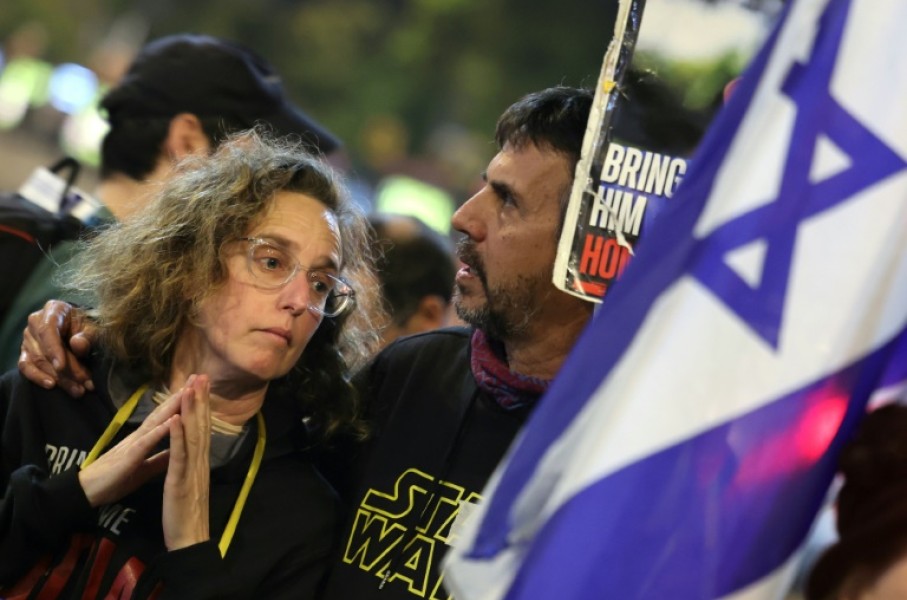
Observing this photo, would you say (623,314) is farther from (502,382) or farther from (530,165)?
(530,165)

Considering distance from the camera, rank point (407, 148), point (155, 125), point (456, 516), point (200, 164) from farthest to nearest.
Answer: point (407, 148) < point (155, 125) < point (200, 164) < point (456, 516)

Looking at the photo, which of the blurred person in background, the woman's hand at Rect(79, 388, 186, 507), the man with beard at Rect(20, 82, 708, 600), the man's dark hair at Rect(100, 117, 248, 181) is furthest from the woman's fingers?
the blurred person in background

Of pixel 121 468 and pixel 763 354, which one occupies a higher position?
pixel 763 354

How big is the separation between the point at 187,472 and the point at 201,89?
5.97 ft

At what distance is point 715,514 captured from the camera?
67.2 inches

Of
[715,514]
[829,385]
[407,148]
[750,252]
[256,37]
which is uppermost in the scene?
[750,252]

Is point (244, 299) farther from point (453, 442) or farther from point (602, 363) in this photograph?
point (602, 363)

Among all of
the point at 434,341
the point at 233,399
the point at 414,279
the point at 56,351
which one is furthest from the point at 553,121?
the point at 414,279

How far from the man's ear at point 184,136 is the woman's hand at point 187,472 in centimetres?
156

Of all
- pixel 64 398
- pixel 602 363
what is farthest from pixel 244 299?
pixel 602 363

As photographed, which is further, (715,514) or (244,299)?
(244,299)

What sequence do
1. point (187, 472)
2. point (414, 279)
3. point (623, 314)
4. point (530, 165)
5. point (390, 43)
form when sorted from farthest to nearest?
point (390, 43) → point (414, 279) → point (530, 165) → point (187, 472) → point (623, 314)

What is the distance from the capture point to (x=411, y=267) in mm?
4641

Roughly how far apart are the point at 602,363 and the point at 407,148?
21.2 m
